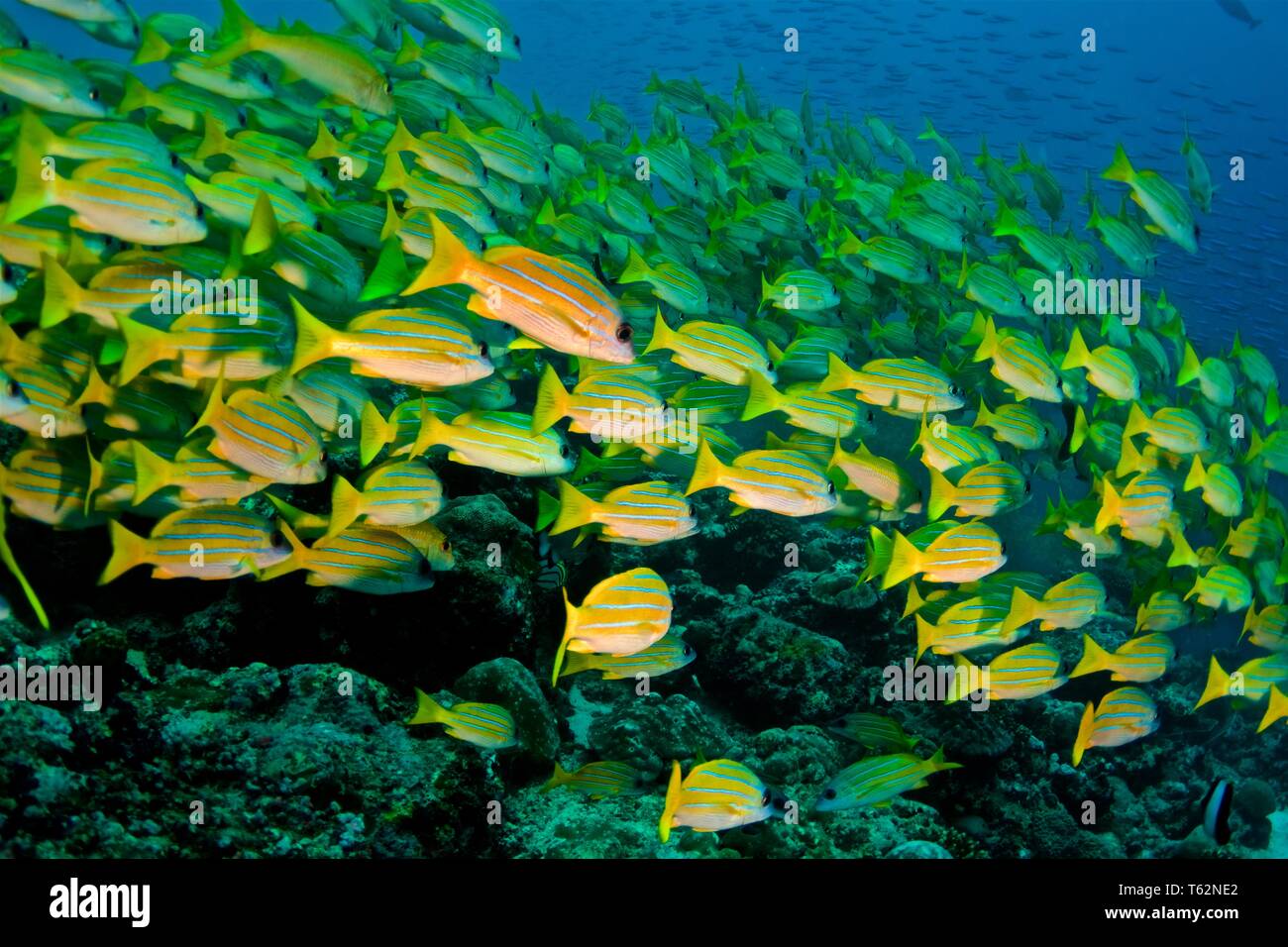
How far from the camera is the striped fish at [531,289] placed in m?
3.22

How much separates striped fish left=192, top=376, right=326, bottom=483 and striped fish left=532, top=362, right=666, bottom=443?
1119 millimetres

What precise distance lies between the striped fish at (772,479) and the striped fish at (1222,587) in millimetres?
3429

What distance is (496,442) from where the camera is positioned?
385 cm

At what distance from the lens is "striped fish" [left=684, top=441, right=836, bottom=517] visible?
4.22m

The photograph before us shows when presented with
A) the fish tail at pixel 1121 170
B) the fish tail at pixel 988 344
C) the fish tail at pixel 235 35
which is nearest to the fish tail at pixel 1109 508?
the fish tail at pixel 988 344

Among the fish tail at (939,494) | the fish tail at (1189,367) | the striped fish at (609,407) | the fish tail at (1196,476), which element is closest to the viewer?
the striped fish at (609,407)

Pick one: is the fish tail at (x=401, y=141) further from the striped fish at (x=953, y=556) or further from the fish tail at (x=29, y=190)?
the striped fish at (x=953, y=556)

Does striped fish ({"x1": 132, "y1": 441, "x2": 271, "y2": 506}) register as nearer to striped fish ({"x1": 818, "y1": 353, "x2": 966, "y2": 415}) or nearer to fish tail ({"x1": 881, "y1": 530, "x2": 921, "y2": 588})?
fish tail ({"x1": 881, "y1": 530, "x2": 921, "y2": 588})

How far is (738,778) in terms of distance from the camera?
3.56 metres

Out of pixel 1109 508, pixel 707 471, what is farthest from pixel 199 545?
pixel 1109 508
